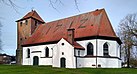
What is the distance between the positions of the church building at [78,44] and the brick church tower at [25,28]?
2.90 metres

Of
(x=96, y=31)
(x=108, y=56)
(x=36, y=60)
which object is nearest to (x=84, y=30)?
(x=96, y=31)

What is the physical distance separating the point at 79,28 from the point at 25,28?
600 inches

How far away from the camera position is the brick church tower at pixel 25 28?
50906 mm

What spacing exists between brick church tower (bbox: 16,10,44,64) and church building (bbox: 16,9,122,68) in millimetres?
2900

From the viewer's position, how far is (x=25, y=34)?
51.7 metres

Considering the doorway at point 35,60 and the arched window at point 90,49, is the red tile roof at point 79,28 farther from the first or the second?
the doorway at point 35,60

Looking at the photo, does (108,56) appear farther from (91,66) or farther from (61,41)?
(61,41)

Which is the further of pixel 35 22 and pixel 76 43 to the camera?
pixel 35 22

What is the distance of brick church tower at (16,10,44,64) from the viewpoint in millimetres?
50906

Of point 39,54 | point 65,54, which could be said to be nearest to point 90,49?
point 65,54

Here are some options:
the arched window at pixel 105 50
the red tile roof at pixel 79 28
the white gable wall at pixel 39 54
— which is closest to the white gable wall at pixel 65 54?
the red tile roof at pixel 79 28

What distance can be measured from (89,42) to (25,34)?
18199 millimetres

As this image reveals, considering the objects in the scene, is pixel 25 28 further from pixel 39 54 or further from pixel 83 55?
pixel 83 55

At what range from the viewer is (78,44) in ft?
130
